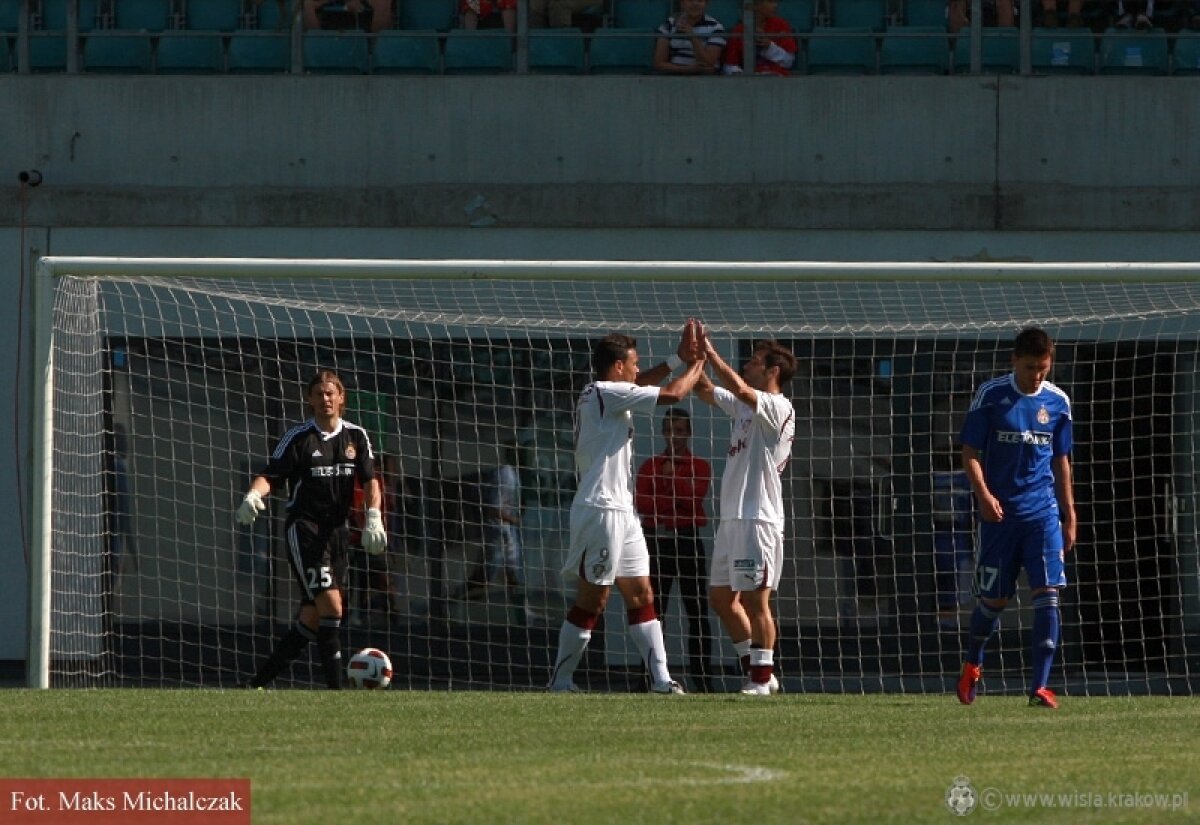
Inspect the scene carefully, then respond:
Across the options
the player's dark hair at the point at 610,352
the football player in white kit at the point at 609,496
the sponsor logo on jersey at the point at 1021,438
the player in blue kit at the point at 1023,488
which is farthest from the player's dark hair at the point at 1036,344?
the player's dark hair at the point at 610,352

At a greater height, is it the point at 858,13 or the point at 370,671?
the point at 858,13

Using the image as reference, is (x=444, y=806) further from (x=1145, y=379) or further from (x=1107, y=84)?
(x=1107, y=84)

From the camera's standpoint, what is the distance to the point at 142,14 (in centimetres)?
1460

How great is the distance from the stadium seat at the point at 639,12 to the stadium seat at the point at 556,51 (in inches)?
15.1

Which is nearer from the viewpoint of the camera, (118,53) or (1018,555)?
(1018,555)

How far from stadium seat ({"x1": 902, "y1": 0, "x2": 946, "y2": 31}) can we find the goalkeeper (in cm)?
648

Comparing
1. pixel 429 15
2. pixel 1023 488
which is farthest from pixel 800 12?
pixel 1023 488

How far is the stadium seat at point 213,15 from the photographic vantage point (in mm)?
14477

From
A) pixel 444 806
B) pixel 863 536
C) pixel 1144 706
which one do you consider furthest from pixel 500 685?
pixel 444 806

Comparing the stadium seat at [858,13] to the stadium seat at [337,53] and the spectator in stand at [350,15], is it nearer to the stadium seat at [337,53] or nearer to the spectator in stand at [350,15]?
the spectator in stand at [350,15]

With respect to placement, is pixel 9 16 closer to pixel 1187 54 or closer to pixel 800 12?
pixel 800 12

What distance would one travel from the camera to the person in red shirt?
37.2ft

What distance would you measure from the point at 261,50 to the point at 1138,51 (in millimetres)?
6538

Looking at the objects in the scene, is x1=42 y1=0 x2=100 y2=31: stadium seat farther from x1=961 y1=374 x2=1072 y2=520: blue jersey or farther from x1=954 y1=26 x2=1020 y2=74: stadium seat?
x1=961 y1=374 x2=1072 y2=520: blue jersey
